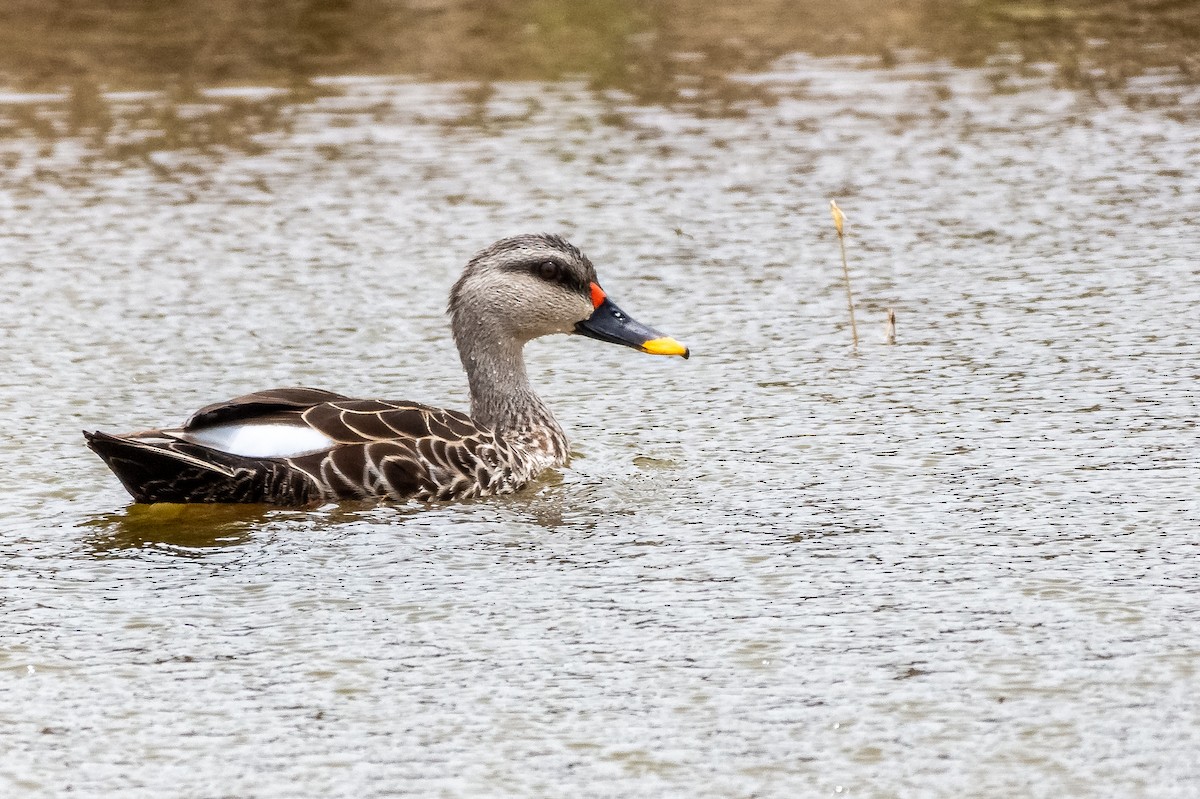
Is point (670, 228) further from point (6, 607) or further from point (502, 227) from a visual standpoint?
point (6, 607)

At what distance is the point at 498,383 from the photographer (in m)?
9.18

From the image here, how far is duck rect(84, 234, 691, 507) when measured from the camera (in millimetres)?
8031

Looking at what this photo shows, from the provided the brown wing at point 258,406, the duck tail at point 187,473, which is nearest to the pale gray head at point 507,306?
the brown wing at point 258,406

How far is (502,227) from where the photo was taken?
500 inches

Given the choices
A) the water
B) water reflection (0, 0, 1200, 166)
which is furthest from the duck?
water reflection (0, 0, 1200, 166)

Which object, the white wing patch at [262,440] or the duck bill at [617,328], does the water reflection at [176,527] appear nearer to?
the white wing patch at [262,440]

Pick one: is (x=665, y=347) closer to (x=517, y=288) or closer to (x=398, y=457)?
(x=517, y=288)

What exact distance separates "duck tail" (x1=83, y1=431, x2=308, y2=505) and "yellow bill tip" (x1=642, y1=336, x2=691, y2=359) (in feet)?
6.07

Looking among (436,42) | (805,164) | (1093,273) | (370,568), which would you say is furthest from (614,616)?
(436,42)

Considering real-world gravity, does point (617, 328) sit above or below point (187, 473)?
above

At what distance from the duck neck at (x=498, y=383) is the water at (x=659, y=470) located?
0.37 meters

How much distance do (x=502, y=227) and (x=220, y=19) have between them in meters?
6.53

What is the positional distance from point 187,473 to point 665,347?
Answer: 2.28 metres

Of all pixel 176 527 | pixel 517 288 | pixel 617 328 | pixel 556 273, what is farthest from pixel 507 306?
pixel 176 527
